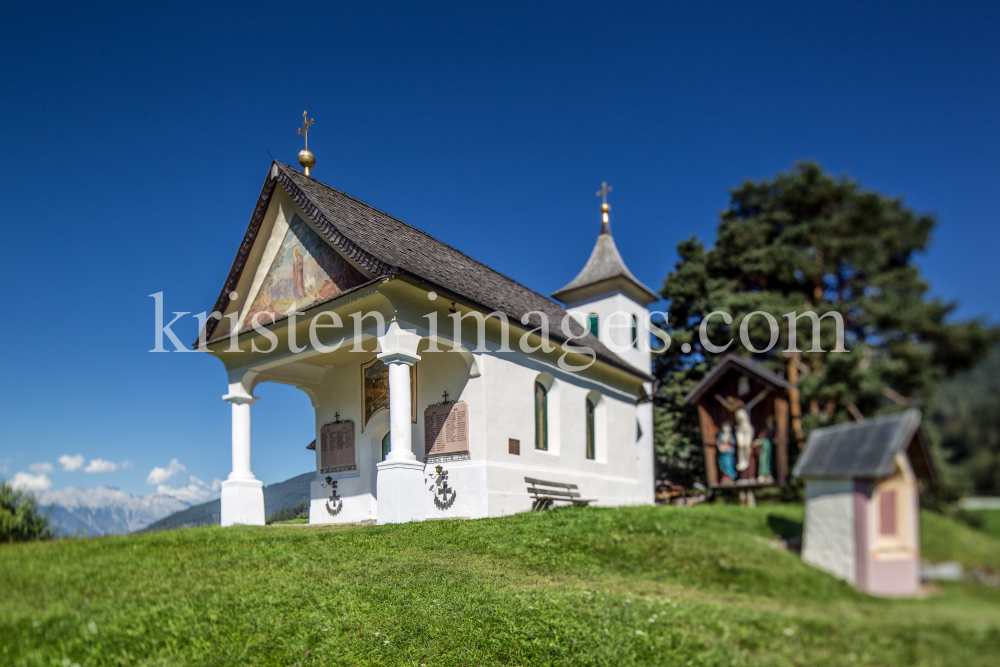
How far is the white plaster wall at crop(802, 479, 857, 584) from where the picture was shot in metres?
3.41

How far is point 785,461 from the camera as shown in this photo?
13.2 ft

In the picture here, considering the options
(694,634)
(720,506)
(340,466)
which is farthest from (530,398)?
(720,506)

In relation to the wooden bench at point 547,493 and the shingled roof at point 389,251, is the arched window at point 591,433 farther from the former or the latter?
the wooden bench at point 547,493

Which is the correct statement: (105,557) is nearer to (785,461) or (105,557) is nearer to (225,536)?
(225,536)

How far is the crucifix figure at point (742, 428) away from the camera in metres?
4.20

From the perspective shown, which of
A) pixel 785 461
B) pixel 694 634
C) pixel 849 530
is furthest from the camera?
pixel 694 634

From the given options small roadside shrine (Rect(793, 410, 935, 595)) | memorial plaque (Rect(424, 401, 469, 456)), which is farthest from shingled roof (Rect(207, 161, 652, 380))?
small roadside shrine (Rect(793, 410, 935, 595))

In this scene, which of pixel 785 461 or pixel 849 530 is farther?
pixel 785 461

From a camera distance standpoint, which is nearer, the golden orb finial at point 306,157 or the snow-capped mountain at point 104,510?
the snow-capped mountain at point 104,510

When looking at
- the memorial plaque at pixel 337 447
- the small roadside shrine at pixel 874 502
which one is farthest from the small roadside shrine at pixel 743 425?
the memorial plaque at pixel 337 447

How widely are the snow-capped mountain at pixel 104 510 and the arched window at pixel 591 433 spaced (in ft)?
34.1

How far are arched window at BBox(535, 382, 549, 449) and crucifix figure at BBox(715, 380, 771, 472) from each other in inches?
482

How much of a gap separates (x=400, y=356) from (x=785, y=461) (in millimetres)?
9965

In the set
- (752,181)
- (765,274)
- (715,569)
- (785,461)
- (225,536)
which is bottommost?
(225,536)
